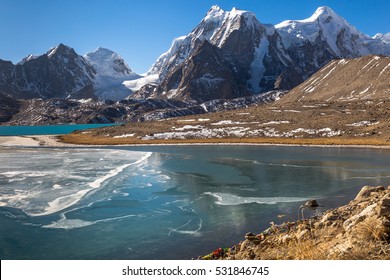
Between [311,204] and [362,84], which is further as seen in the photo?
[362,84]

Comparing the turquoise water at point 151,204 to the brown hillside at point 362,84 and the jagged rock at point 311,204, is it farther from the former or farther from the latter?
the brown hillside at point 362,84

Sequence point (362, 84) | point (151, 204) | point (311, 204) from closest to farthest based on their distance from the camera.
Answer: point (311, 204)
point (151, 204)
point (362, 84)

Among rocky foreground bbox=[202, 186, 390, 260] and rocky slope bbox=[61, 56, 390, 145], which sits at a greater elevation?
rocky slope bbox=[61, 56, 390, 145]

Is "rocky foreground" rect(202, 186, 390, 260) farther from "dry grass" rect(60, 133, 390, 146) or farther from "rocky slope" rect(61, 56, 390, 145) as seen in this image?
"rocky slope" rect(61, 56, 390, 145)

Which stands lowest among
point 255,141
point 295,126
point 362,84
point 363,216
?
point 363,216

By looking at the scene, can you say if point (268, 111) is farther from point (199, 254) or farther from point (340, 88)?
point (199, 254)

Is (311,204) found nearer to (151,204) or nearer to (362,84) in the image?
(151,204)

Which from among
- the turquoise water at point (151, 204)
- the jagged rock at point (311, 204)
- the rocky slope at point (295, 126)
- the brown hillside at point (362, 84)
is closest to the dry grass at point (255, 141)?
the rocky slope at point (295, 126)

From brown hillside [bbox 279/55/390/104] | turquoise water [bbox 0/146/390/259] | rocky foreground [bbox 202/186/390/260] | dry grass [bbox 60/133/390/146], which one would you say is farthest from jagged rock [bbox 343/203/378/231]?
brown hillside [bbox 279/55/390/104]

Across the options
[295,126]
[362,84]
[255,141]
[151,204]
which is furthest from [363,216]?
[362,84]
